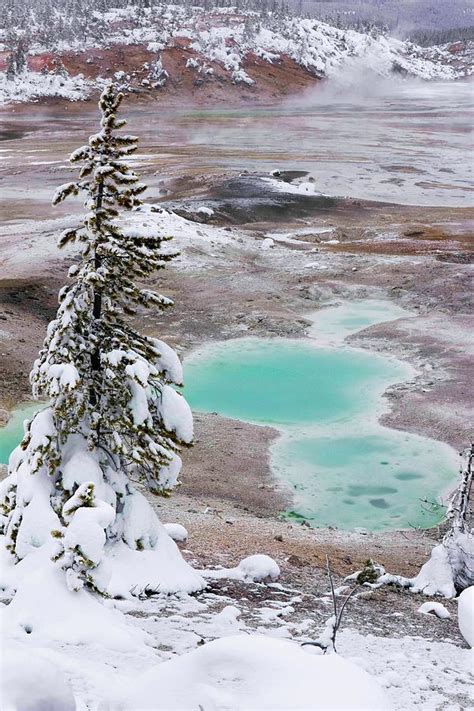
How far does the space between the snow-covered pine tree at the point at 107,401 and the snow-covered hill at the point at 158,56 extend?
135947mm

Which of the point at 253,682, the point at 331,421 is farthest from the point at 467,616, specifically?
the point at 331,421

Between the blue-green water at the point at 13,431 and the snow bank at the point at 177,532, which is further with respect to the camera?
the blue-green water at the point at 13,431

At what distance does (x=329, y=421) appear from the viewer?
25.1m

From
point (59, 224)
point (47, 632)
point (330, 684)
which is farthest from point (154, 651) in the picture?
point (59, 224)

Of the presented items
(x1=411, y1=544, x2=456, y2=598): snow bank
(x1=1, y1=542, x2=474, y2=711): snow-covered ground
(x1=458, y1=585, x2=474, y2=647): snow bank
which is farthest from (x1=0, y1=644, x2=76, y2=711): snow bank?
(x1=411, y1=544, x2=456, y2=598): snow bank

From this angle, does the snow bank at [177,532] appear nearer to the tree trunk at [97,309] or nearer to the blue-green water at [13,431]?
the tree trunk at [97,309]

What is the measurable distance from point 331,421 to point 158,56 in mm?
150270

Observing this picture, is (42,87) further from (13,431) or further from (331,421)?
(331,421)

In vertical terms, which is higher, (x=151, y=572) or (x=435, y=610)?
(x=151, y=572)

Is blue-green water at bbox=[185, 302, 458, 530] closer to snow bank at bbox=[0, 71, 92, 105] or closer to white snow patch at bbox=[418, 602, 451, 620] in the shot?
white snow patch at bbox=[418, 602, 451, 620]

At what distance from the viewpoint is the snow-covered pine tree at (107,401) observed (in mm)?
11188

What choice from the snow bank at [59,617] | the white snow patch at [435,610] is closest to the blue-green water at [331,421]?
the white snow patch at [435,610]

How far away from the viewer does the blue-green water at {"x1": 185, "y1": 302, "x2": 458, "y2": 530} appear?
803 inches

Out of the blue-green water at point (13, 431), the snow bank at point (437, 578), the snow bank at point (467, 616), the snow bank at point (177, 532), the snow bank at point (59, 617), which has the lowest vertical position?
the blue-green water at point (13, 431)
